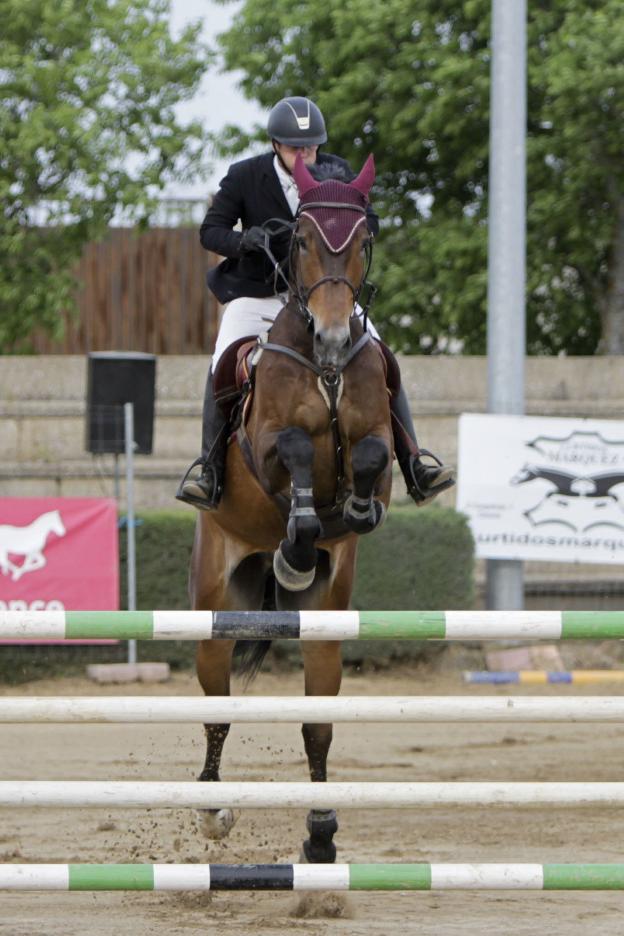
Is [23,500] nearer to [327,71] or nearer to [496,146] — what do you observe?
[496,146]

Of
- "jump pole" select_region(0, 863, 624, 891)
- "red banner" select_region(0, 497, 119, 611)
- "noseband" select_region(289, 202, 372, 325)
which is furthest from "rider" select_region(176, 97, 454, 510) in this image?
"red banner" select_region(0, 497, 119, 611)

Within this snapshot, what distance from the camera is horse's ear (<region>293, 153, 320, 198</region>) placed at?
18.7 ft

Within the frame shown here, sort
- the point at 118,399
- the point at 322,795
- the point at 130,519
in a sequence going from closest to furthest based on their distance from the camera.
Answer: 1. the point at 322,795
2. the point at 130,519
3. the point at 118,399

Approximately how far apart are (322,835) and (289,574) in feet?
3.56

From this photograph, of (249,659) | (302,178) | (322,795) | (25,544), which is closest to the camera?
(322,795)

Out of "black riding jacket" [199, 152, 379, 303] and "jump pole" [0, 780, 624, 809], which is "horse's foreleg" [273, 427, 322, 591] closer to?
"black riding jacket" [199, 152, 379, 303]

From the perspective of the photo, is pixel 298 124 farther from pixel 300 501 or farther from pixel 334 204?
pixel 300 501

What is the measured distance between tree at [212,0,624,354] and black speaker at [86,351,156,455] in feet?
13.7

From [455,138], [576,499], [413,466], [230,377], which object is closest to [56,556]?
[576,499]

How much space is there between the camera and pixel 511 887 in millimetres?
4398

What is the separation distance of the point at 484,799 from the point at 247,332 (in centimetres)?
282

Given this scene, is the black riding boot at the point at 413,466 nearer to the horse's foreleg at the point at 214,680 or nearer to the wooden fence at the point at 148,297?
the horse's foreleg at the point at 214,680

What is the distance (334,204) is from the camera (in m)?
5.63

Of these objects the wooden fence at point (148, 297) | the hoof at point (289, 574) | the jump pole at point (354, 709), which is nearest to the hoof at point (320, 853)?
the hoof at point (289, 574)
